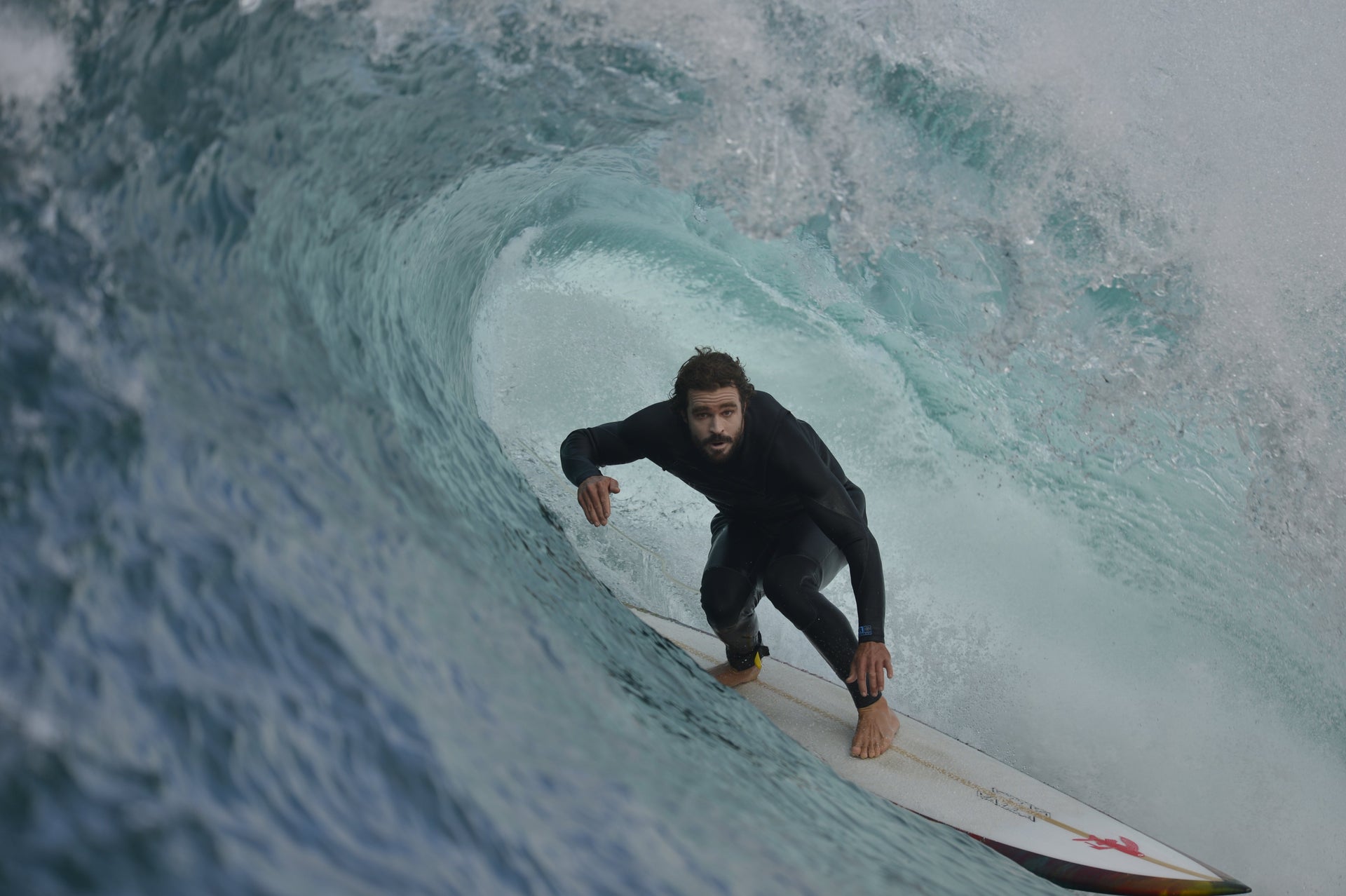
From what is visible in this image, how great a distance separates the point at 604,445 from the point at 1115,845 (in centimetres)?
221

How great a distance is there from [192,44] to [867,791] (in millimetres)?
2558

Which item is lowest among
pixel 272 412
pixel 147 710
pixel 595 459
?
pixel 147 710

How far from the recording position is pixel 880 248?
10.8 ft

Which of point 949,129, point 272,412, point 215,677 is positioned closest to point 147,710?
point 215,677

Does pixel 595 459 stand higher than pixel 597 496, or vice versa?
pixel 595 459

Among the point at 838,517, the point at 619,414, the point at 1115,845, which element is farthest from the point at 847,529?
the point at 619,414

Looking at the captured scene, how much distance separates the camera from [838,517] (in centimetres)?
275

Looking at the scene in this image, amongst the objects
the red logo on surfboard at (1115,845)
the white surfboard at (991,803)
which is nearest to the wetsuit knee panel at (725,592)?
the white surfboard at (991,803)

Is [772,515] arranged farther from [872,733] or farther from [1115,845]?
[1115,845]

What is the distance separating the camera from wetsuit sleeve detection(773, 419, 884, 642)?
2.74 meters

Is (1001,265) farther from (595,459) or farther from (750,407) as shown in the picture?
(595,459)

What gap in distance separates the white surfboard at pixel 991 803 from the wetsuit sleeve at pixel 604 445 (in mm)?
624

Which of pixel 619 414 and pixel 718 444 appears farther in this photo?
pixel 619 414

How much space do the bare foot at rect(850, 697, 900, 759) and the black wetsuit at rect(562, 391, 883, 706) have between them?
7 cm
